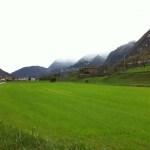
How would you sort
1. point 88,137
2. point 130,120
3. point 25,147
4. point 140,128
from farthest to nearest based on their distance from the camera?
point 130,120, point 140,128, point 88,137, point 25,147

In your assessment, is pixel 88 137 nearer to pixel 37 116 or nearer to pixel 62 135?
pixel 62 135

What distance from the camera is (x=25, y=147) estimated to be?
44.9ft

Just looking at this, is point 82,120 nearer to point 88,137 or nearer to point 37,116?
point 37,116

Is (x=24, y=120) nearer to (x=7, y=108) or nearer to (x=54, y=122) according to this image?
(x=54, y=122)

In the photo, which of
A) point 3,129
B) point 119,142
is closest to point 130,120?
point 119,142

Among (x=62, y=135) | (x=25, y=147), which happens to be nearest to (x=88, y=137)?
(x=62, y=135)

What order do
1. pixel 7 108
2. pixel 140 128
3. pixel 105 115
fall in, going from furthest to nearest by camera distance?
1. pixel 7 108
2. pixel 105 115
3. pixel 140 128

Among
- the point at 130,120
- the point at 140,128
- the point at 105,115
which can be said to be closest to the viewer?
the point at 140,128

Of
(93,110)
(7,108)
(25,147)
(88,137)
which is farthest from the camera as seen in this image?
(7,108)

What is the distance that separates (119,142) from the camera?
1703 centimetres

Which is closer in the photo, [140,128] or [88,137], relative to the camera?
[88,137]

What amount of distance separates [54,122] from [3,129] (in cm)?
573

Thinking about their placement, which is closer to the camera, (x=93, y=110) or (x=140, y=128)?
(x=140, y=128)

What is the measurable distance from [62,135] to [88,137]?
4.37 ft
